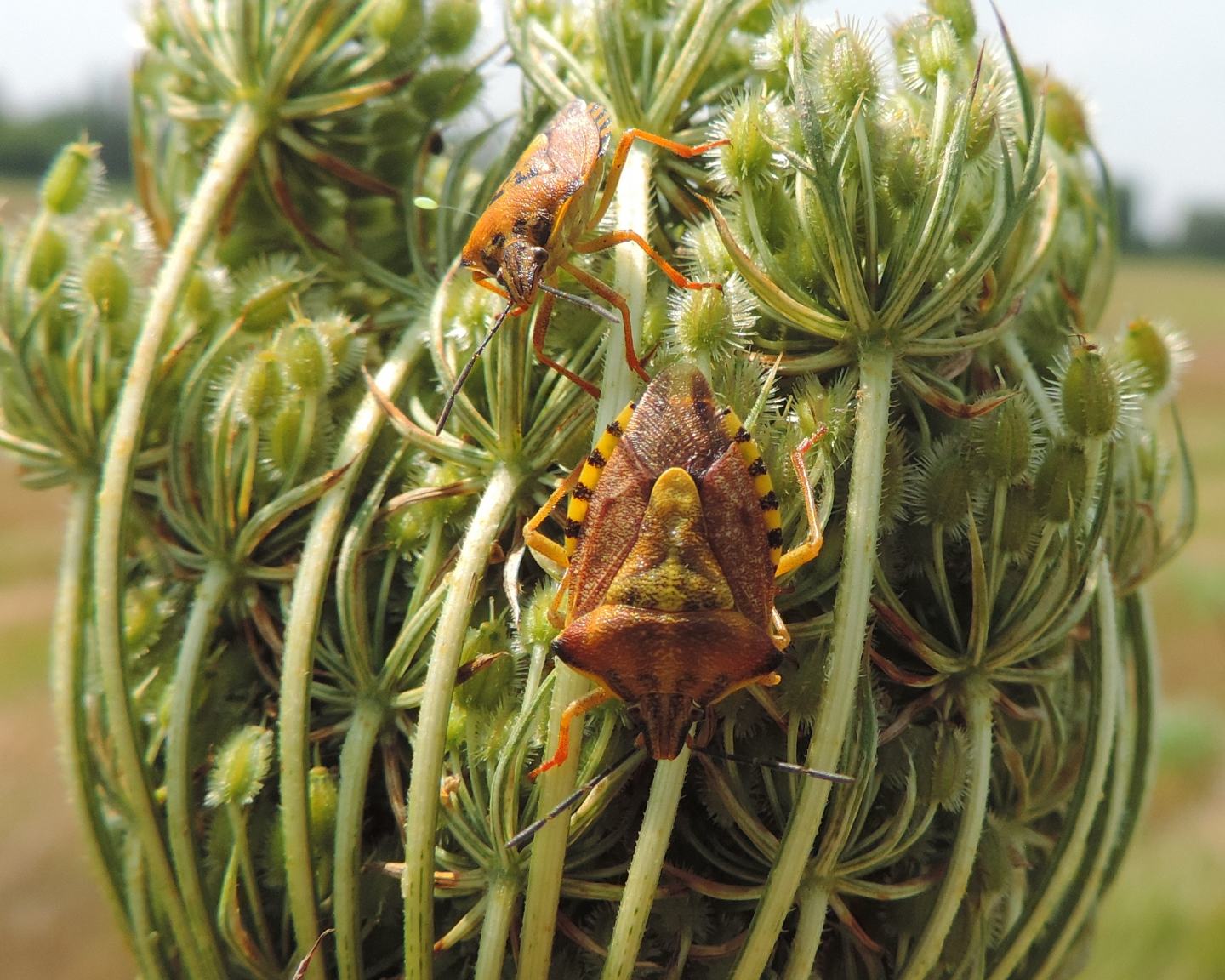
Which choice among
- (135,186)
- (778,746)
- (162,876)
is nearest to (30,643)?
(135,186)

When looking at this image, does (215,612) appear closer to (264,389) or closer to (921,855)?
(264,389)

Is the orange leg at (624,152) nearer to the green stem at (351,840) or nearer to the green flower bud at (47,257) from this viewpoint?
the green stem at (351,840)

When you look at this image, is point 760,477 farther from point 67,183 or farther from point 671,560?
point 67,183

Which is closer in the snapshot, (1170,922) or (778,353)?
(778,353)

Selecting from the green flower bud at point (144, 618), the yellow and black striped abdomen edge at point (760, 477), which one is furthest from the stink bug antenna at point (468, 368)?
the green flower bud at point (144, 618)

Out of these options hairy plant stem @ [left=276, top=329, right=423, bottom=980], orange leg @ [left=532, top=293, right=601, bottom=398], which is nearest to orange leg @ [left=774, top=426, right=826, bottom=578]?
orange leg @ [left=532, top=293, right=601, bottom=398]

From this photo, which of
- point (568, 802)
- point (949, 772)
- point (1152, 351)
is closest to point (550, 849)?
point (568, 802)

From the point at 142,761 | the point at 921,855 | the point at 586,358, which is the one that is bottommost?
the point at 142,761
